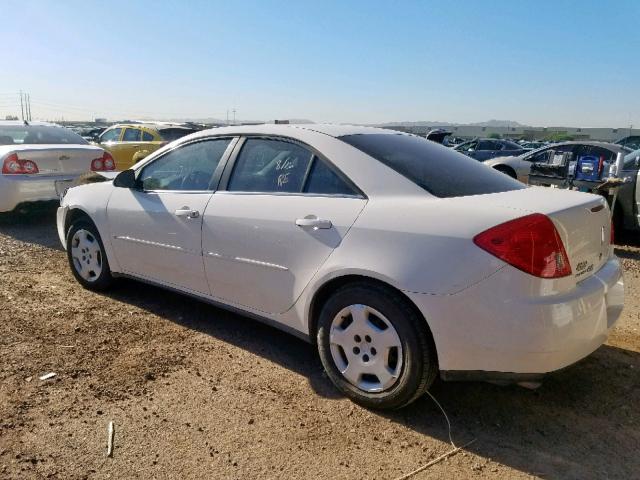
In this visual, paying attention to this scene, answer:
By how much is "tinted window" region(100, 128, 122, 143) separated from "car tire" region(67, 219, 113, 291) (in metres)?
9.92

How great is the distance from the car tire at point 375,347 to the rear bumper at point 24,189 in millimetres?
5773

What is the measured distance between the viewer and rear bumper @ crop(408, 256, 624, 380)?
241cm

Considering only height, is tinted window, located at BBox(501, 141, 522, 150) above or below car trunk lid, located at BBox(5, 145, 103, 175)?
below

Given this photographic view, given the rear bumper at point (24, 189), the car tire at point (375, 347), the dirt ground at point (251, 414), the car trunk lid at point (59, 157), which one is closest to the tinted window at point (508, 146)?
the car trunk lid at point (59, 157)

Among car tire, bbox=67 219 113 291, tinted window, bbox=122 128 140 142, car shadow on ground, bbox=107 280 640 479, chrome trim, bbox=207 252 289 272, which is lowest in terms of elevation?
car shadow on ground, bbox=107 280 640 479

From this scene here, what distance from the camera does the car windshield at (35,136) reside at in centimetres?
798

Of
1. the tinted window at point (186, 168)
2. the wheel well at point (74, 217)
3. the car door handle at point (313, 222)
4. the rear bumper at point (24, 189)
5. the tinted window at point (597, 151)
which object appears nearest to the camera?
the car door handle at point (313, 222)

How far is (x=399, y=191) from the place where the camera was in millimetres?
2869

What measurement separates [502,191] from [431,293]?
918mm

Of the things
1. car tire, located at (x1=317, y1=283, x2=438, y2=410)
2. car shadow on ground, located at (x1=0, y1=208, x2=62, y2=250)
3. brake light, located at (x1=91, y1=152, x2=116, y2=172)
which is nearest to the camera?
car tire, located at (x1=317, y1=283, x2=438, y2=410)

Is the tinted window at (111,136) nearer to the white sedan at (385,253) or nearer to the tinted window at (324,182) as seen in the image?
the white sedan at (385,253)

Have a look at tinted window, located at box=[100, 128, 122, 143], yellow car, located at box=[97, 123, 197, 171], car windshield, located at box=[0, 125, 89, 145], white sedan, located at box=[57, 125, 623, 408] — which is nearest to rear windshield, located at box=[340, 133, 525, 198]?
white sedan, located at box=[57, 125, 623, 408]

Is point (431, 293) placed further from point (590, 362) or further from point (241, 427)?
point (590, 362)

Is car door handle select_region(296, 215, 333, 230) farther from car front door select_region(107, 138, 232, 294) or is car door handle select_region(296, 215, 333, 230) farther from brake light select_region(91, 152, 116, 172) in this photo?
brake light select_region(91, 152, 116, 172)
